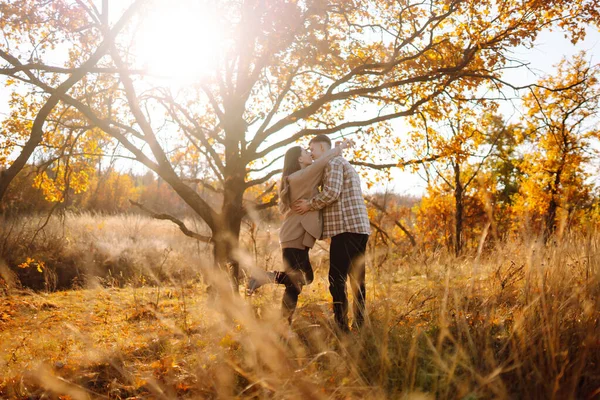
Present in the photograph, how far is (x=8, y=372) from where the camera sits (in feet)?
11.7

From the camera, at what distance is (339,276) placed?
13.1 feet

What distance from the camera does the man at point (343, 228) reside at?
13.0ft

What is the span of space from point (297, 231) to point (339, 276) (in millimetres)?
625

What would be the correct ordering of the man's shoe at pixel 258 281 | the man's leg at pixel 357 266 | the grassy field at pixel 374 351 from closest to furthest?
the grassy field at pixel 374 351 < the man's leg at pixel 357 266 < the man's shoe at pixel 258 281

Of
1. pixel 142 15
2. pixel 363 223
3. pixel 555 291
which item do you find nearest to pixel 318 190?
pixel 363 223

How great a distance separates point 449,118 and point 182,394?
21.4 ft

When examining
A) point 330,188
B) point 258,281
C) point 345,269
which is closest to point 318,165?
point 330,188

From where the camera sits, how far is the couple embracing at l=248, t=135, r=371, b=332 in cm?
399

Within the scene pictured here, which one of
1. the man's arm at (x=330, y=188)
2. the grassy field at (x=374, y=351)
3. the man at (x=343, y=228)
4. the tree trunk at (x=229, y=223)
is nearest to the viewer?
the grassy field at (x=374, y=351)

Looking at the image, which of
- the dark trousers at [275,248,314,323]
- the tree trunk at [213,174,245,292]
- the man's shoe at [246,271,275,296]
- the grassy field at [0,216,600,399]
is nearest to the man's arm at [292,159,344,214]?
the dark trousers at [275,248,314,323]

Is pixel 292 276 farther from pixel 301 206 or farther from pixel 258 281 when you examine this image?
pixel 301 206

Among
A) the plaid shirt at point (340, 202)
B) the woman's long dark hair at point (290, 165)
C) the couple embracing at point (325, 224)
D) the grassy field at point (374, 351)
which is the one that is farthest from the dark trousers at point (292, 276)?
the woman's long dark hair at point (290, 165)

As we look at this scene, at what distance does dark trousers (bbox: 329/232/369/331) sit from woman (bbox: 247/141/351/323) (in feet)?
0.88

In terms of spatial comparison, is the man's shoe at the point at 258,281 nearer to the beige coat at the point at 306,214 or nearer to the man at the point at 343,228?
the beige coat at the point at 306,214
